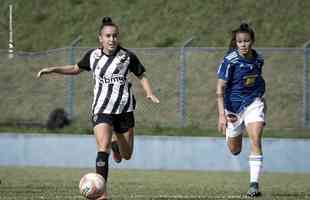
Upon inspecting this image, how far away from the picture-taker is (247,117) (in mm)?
11695

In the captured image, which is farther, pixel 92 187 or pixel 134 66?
pixel 134 66

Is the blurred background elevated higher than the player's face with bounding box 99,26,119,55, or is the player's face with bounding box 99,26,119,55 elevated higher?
the blurred background

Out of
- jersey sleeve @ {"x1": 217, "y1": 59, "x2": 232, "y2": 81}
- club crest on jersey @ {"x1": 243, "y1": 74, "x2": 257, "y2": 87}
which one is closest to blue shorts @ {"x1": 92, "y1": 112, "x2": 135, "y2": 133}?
jersey sleeve @ {"x1": 217, "y1": 59, "x2": 232, "y2": 81}

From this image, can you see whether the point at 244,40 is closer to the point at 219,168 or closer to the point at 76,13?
the point at 219,168

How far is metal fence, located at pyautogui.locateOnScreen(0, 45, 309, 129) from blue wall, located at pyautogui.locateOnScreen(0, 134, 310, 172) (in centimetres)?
153

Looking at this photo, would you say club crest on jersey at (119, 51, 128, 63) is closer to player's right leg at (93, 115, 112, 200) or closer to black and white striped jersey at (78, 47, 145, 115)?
black and white striped jersey at (78, 47, 145, 115)

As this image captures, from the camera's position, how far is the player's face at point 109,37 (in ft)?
34.4

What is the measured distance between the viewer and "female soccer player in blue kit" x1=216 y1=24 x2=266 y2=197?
37.7 feet

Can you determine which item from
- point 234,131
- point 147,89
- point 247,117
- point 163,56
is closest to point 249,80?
point 247,117

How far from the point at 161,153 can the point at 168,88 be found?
3.15 m

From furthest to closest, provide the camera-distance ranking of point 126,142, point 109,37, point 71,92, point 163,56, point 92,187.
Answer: point 163,56, point 71,92, point 126,142, point 109,37, point 92,187

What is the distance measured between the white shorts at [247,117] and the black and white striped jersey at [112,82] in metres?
1.68

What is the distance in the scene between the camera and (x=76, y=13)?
96.5 feet

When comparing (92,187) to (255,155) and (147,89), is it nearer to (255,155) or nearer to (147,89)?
(147,89)
